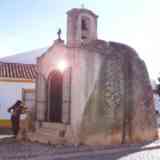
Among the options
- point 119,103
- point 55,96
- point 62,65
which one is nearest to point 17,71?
point 55,96

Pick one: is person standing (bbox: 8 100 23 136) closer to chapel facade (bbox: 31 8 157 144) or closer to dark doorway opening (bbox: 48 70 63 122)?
chapel facade (bbox: 31 8 157 144)

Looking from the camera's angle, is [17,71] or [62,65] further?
[17,71]

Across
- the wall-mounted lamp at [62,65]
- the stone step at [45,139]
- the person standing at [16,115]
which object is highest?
the wall-mounted lamp at [62,65]

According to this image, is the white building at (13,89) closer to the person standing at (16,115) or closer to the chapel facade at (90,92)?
the person standing at (16,115)

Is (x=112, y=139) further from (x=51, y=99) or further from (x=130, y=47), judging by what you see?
(x=130, y=47)

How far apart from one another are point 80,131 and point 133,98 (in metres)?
2.84

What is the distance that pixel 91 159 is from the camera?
27.1ft

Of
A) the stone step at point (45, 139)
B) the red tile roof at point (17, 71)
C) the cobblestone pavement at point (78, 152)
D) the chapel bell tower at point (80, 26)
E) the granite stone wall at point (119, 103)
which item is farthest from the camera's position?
the red tile roof at point (17, 71)

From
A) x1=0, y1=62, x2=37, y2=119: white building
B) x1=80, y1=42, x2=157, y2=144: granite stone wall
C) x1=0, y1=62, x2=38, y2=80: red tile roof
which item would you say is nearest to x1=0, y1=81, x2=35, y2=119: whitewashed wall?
x1=0, y1=62, x2=37, y2=119: white building

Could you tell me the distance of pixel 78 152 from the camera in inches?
359

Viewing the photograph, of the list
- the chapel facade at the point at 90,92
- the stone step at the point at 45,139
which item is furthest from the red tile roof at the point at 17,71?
the stone step at the point at 45,139

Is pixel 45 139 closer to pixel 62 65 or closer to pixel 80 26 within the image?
pixel 62 65

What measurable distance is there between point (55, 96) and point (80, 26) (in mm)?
3181

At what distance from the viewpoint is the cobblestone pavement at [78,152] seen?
836cm
